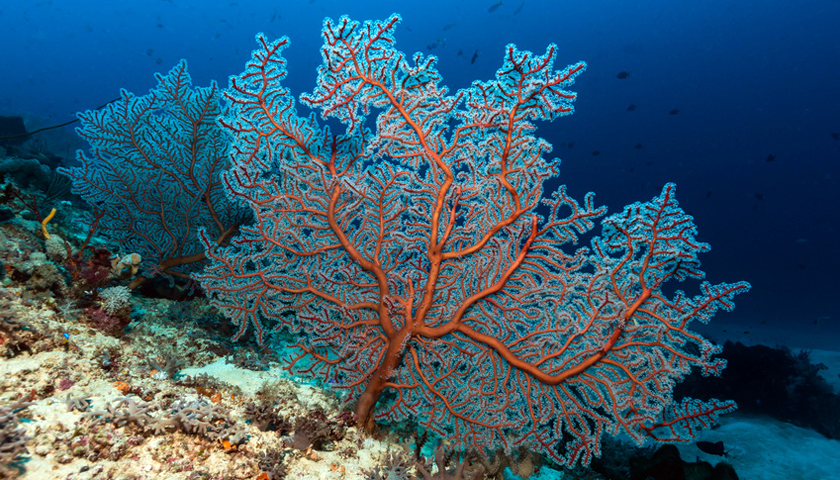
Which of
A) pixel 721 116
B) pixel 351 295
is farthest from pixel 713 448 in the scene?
pixel 721 116

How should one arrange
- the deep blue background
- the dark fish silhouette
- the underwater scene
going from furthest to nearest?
the deep blue background
the dark fish silhouette
the underwater scene

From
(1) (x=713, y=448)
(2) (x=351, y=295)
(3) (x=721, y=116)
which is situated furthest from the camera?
(3) (x=721, y=116)

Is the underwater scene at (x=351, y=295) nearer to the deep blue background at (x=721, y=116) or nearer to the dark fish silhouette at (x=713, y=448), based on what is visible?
the dark fish silhouette at (x=713, y=448)

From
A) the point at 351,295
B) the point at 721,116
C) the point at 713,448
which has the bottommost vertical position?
the point at 713,448

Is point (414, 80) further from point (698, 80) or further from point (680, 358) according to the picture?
point (698, 80)

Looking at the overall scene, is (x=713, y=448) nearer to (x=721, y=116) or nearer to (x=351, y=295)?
(x=351, y=295)

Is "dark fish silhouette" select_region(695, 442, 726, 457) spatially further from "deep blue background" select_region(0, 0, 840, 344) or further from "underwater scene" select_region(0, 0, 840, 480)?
"deep blue background" select_region(0, 0, 840, 344)

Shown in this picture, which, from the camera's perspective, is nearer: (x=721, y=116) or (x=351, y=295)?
(x=351, y=295)

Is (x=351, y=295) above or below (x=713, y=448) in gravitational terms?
above

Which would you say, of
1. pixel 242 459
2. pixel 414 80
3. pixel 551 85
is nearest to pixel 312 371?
pixel 242 459

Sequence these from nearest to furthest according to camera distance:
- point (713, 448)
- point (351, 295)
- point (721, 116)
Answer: point (351, 295), point (713, 448), point (721, 116)

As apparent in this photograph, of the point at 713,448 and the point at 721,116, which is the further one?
the point at 721,116

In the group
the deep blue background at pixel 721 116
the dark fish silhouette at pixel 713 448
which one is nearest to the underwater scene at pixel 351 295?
the dark fish silhouette at pixel 713 448

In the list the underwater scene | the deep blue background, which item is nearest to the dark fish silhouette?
the underwater scene
